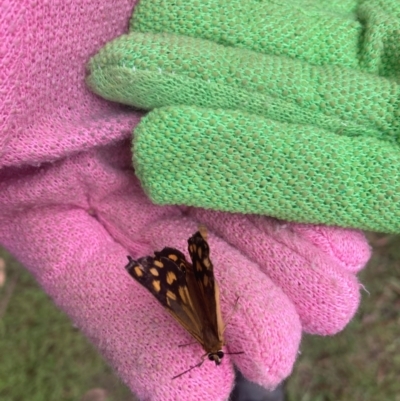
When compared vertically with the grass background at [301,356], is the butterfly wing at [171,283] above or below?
above

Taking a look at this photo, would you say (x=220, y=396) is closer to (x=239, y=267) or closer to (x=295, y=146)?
(x=239, y=267)

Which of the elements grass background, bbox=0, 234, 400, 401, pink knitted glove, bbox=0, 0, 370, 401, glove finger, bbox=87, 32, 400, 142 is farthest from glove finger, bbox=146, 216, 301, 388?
grass background, bbox=0, 234, 400, 401

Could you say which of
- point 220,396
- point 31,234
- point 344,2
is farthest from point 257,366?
point 344,2

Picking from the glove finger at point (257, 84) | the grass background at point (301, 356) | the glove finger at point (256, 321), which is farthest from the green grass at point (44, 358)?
the glove finger at point (257, 84)

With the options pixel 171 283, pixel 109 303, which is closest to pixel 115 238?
pixel 109 303

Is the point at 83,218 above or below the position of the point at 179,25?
below

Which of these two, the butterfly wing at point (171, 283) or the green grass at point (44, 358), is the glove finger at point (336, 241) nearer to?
the butterfly wing at point (171, 283)
